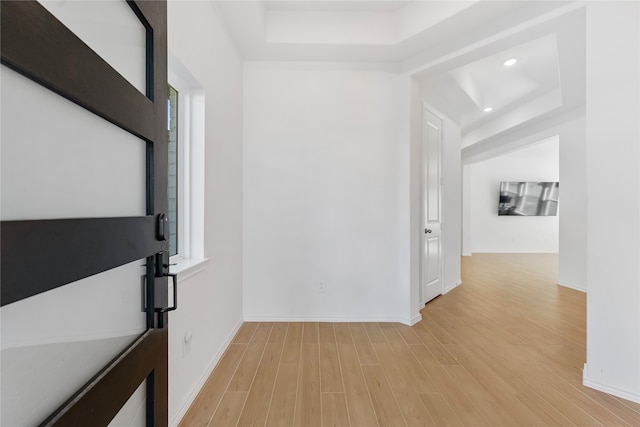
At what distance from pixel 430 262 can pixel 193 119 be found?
3.14 meters

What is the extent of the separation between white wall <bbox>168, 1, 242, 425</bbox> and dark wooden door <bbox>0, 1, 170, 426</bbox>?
2.07 ft

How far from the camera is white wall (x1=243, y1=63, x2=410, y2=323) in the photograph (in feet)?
9.20

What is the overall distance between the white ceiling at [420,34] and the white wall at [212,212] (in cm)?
41

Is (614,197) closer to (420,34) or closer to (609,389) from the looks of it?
(609,389)

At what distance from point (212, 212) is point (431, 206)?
2760mm

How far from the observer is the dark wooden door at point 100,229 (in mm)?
423

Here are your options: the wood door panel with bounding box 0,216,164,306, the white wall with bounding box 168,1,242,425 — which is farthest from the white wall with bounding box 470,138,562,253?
the wood door panel with bounding box 0,216,164,306

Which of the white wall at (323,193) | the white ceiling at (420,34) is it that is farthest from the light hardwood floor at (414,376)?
the white ceiling at (420,34)

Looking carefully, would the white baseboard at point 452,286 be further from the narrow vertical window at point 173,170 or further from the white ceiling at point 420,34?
the narrow vertical window at point 173,170

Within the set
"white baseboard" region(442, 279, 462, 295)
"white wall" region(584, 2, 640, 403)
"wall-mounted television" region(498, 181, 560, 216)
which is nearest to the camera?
"white wall" region(584, 2, 640, 403)

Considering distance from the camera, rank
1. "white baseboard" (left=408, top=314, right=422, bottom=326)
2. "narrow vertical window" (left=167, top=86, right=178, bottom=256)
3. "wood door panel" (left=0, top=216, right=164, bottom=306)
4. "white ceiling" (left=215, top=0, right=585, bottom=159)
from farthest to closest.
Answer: "white baseboard" (left=408, top=314, right=422, bottom=326)
"white ceiling" (left=215, top=0, right=585, bottom=159)
"narrow vertical window" (left=167, top=86, right=178, bottom=256)
"wood door panel" (left=0, top=216, right=164, bottom=306)

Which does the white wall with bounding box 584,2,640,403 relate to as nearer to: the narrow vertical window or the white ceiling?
the white ceiling

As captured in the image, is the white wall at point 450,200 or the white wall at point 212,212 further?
the white wall at point 450,200

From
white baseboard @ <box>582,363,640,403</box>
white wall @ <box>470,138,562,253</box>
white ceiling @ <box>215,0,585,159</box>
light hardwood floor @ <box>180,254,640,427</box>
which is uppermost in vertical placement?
white ceiling @ <box>215,0,585,159</box>
